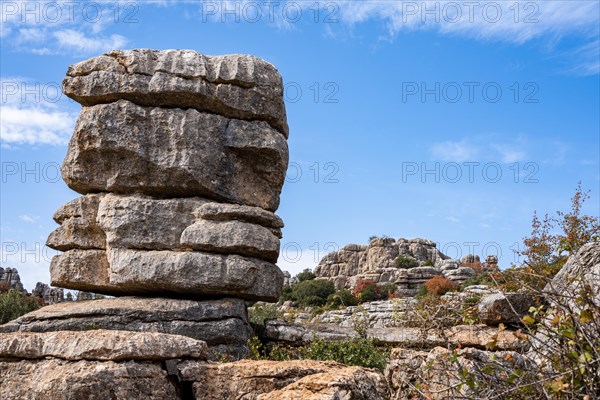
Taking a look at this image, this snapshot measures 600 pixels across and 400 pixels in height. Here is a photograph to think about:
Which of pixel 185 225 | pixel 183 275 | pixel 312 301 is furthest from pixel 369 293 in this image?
pixel 183 275

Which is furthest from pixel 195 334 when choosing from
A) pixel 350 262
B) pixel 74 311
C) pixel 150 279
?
pixel 350 262

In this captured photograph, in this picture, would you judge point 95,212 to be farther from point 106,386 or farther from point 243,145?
point 106,386

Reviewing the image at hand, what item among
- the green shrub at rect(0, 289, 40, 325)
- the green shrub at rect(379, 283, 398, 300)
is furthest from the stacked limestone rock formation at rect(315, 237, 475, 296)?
the green shrub at rect(0, 289, 40, 325)

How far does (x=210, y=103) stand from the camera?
14.2 m

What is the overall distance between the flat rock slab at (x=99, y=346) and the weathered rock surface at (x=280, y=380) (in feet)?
0.70

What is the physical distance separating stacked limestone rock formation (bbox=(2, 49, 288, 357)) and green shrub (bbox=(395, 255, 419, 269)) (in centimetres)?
4621

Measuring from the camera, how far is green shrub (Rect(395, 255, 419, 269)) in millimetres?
59656

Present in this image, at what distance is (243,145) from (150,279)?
3353mm

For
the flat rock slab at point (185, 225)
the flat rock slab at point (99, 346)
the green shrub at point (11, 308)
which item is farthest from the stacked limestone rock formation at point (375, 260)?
the flat rock slab at point (99, 346)

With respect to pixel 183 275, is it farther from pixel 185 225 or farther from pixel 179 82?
pixel 179 82

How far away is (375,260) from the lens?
64312 mm

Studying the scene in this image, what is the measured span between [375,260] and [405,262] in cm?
508

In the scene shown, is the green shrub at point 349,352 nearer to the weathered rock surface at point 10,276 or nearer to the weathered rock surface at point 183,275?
the weathered rock surface at point 183,275

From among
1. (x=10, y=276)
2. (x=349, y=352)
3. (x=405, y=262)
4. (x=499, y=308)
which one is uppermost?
(x=405, y=262)
